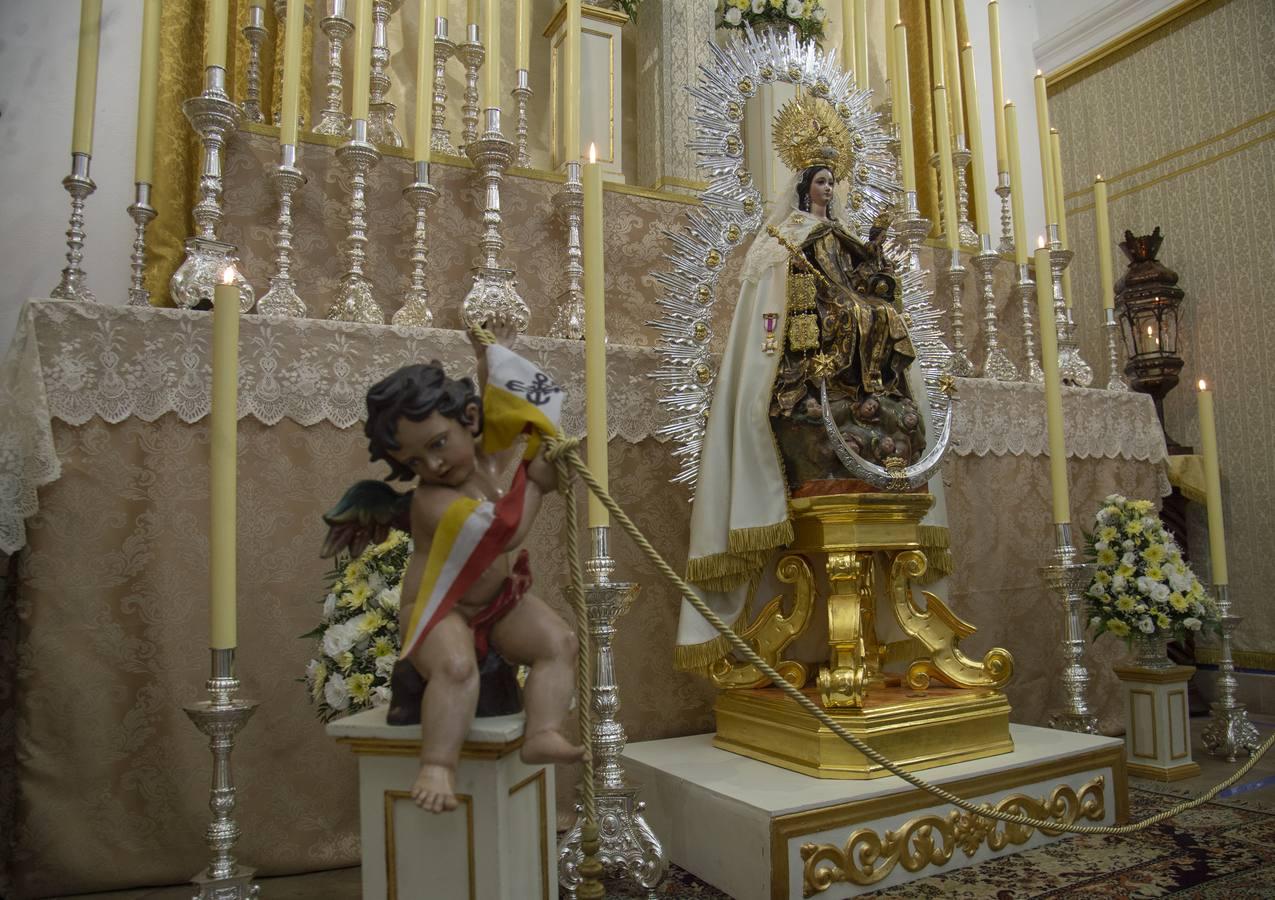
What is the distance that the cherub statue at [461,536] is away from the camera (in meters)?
1.08

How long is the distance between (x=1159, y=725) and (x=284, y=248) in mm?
2629

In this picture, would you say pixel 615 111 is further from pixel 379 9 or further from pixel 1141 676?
pixel 1141 676

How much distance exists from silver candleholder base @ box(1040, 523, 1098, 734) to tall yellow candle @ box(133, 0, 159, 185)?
7.95 ft

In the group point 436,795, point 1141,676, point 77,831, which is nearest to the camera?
point 436,795

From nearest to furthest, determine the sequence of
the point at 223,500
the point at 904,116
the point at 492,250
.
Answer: the point at 223,500
the point at 492,250
the point at 904,116

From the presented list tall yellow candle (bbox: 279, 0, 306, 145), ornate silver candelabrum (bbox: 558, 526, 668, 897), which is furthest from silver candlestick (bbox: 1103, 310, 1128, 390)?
tall yellow candle (bbox: 279, 0, 306, 145)

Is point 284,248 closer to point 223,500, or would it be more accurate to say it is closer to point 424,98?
point 424,98

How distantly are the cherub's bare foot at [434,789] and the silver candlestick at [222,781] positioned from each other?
1.82 ft

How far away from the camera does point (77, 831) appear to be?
180cm

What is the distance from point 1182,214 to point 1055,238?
1.32 metres

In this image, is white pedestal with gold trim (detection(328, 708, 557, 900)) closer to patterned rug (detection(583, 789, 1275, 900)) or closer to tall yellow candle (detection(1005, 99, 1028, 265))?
patterned rug (detection(583, 789, 1275, 900))

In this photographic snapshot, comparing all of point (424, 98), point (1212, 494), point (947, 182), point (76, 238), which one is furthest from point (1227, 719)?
point (76, 238)

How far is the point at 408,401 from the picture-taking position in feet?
3.58

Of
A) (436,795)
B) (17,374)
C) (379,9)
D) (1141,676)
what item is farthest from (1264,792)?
(379,9)
